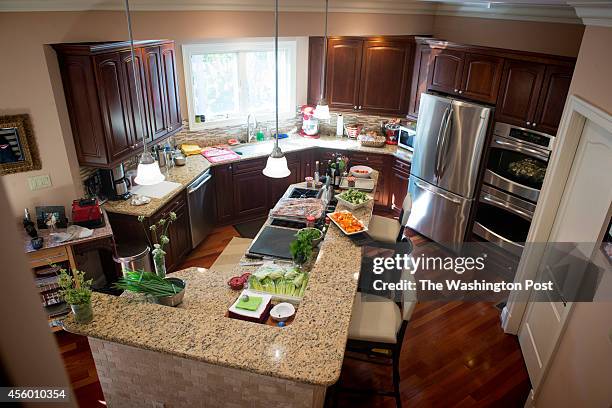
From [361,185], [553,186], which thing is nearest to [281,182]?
[361,185]

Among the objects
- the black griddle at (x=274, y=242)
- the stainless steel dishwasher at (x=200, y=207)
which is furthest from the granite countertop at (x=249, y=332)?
the stainless steel dishwasher at (x=200, y=207)

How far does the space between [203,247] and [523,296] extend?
3532mm

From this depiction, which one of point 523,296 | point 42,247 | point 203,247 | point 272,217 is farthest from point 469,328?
point 42,247

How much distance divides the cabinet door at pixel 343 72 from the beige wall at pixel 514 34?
1.15 m

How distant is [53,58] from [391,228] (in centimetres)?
334

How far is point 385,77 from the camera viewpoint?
574 centimetres

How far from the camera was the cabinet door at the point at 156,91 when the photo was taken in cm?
444

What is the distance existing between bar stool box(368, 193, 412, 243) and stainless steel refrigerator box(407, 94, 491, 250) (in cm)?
111

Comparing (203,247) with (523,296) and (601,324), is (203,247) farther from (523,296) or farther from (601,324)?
(601,324)

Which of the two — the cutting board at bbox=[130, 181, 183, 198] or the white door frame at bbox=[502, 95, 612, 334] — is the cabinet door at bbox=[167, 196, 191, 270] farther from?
the white door frame at bbox=[502, 95, 612, 334]

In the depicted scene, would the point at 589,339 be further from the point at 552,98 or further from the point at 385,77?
the point at 385,77

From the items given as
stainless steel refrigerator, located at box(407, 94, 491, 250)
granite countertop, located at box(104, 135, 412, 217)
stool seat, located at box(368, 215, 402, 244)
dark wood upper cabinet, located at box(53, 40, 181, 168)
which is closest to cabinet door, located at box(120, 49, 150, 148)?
dark wood upper cabinet, located at box(53, 40, 181, 168)

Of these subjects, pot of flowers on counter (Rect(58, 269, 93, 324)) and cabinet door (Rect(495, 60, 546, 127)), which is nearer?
pot of flowers on counter (Rect(58, 269, 93, 324))

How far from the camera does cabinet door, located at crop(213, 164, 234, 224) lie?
5457mm
